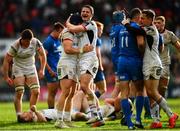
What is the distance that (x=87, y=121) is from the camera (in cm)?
1784

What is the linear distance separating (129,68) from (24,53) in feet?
12.3

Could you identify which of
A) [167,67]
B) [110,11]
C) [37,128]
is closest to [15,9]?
[110,11]

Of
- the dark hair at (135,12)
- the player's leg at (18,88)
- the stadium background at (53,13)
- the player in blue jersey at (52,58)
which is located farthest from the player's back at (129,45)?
the stadium background at (53,13)

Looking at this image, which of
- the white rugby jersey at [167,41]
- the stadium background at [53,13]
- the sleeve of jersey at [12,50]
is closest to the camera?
the sleeve of jersey at [12,50]

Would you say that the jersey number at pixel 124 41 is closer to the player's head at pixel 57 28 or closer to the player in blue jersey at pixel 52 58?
the player's head at pixel 57 28

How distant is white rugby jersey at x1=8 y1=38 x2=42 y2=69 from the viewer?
18.5 m

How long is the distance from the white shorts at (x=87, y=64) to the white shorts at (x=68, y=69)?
0.42 ft

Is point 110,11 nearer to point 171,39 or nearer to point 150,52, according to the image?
point 171,39

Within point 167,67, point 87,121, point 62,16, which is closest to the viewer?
point 87,121

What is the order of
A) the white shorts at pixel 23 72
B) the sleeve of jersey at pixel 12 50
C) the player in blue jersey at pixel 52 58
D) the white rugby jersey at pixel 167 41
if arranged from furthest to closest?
the player in blue jersey at pixel 52 58, the white shorts at pixel 23 72, the white rugby jersey at pixel 167 41, the sleeve of jersey at pixel 12 50

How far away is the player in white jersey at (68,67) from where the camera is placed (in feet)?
53.1

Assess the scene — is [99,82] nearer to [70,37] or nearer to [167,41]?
[167,41]

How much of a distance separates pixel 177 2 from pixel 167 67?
1718cm

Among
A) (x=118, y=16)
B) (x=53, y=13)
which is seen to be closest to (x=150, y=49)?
(x=118, y=16)
